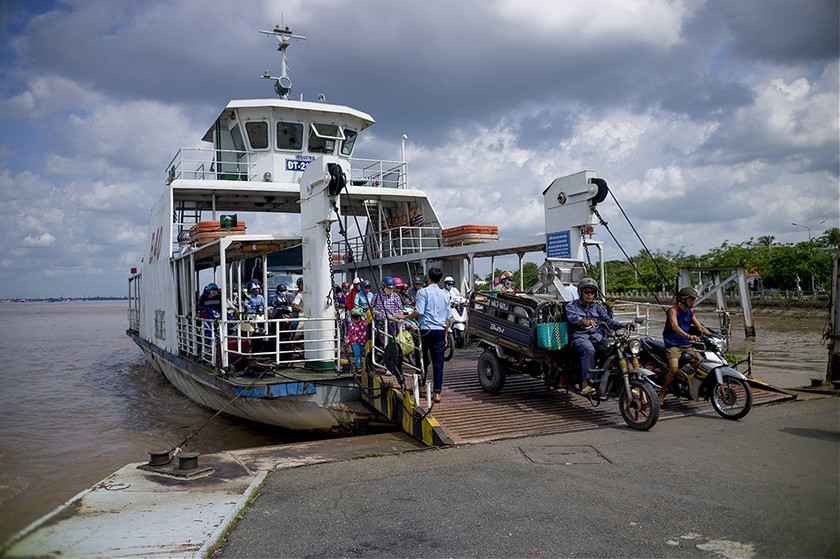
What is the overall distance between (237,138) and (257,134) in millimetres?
841

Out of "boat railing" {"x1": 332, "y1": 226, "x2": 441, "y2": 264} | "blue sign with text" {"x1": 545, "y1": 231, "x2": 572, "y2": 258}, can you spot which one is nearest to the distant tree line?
"boat railing" {"x1": 332, "y1": 226, "x2": 441, "y2": 264}

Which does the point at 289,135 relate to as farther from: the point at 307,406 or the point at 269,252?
the point at 307,406

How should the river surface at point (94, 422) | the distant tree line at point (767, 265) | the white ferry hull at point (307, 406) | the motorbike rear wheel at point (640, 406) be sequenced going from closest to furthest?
1. the motorbike rear wheel at point (640, 406)
2. the river surface at point (94, 422)
3. the white ferry hull at point (307, 406)
4. the distant tree line at point (767, 265)

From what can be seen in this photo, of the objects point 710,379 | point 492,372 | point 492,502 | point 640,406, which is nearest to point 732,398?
point 710,379

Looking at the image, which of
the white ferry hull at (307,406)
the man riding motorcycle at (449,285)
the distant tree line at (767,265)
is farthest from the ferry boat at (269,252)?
the distant tree line at (767,265)

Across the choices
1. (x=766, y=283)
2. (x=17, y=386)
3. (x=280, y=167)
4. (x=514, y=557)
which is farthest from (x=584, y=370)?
(x=766, y=283)

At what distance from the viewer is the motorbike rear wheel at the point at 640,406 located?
6.35 metres

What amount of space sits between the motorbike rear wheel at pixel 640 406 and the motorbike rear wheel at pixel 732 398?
995 millimetres

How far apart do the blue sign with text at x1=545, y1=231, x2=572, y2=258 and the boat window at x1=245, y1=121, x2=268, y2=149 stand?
24.7 feet

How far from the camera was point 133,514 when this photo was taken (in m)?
4.30

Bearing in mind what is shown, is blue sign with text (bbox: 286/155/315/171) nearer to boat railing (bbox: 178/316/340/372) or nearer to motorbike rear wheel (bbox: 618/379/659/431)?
boat railing (bbox: 178/316/340/372)

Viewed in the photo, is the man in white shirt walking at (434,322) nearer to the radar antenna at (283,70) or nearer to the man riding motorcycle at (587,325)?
the man riding motorcycle at (587,325)

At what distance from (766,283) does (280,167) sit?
3817 cm

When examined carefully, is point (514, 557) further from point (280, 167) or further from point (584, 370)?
point (280, 167)
